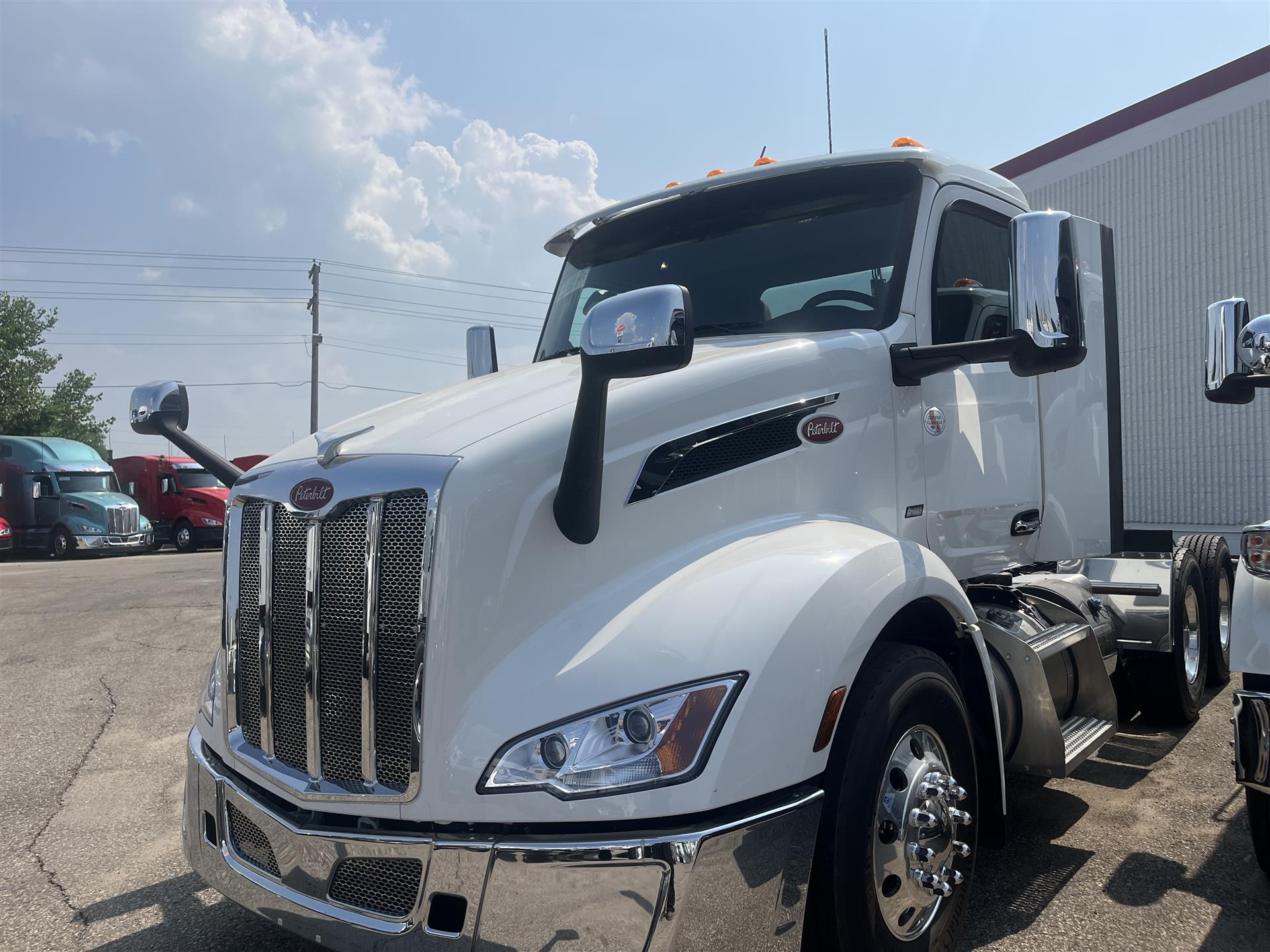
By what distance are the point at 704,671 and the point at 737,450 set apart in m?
0.83

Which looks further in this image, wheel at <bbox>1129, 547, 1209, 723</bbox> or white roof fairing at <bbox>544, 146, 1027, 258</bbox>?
wheel at <bbox>1129, 547, 1209, 723</bbox>

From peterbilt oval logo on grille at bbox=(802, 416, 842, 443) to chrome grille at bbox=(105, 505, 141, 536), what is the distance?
25.3 m

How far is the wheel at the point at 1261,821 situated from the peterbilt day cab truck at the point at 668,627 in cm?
59

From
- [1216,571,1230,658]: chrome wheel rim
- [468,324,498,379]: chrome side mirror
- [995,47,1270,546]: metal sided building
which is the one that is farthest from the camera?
[995,47,1270,546]: metal sided building

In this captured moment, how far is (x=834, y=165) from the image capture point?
3.61 meters

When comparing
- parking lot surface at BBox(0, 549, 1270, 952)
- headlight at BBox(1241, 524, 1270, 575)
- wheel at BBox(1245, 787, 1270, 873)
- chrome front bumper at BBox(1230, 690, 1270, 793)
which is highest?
headlight at BBox(1241, 524, 1270, 575)

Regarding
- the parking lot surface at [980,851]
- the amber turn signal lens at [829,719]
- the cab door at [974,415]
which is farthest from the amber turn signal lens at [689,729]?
the cab door at [974,415]

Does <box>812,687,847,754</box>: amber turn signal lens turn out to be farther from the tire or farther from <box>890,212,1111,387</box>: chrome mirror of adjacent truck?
Answer: the tire

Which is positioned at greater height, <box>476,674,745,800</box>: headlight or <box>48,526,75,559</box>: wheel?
<box>476,674,745,800</box>: headlight

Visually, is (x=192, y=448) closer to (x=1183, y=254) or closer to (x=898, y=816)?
(x=898, y=816)

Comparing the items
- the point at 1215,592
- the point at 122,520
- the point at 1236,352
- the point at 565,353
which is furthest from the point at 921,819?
the point at 122,520

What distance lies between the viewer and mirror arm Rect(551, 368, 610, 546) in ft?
7.32

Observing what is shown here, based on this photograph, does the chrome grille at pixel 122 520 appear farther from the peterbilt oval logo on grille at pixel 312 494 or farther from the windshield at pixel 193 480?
the peterbilt oval logo on grille at pixel 312 494

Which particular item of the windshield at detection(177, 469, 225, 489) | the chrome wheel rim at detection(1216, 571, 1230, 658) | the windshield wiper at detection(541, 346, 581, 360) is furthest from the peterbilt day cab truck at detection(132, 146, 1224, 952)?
the windshield at detection(177, 469, 225, 489)
